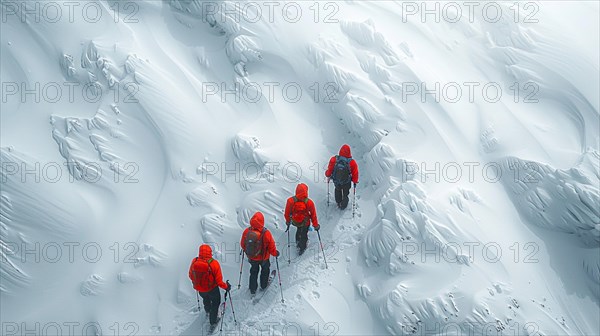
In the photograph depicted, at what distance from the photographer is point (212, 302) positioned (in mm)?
10086

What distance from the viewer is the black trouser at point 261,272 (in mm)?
10164

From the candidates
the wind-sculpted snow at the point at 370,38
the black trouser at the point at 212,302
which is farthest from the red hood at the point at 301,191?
the wind-sculpted snow at the point at 370,38

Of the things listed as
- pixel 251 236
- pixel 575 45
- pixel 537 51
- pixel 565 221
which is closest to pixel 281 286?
pixel 251 236

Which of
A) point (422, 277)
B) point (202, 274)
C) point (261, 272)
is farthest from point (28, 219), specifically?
point (422, 277)

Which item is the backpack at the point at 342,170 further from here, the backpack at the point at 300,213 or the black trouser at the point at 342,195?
the backpack at the point at 300,213

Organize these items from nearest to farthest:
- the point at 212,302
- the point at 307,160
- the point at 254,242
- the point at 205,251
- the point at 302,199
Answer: the point at 205,251
the point at 254,242
the point at 212,302
the point at 302,199
the point at 307,160

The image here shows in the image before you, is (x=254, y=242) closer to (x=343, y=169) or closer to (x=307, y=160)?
(x=343, y=169)

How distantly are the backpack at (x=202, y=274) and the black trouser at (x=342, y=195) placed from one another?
3632mm

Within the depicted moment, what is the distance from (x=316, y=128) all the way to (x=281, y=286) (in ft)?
15.0

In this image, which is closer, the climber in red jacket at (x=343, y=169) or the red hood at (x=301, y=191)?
the red hood at (x=301, y=191)

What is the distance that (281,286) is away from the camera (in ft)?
35.5

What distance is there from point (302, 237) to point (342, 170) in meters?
1.82

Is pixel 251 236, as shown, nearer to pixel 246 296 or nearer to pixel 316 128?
pixel 246 296

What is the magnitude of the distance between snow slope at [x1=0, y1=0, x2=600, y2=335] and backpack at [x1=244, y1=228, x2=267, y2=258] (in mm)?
1686
